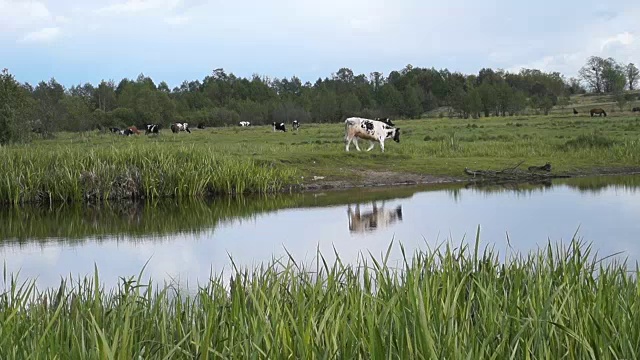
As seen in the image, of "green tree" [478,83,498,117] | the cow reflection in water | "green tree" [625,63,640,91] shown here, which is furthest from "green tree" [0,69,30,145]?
"green tree" [625,63,640,91]

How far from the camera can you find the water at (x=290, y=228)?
912 cm

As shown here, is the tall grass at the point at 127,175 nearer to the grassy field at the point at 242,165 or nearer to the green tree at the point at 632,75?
the grassy field at the point at 242,165

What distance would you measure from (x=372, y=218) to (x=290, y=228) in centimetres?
189

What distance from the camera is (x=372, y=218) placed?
519 inches

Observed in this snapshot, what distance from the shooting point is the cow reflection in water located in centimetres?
1210

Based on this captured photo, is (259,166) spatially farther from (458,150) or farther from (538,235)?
(538,235)

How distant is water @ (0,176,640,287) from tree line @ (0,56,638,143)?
55.4 ft

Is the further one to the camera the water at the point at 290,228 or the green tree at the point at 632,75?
the green tree at the point at 632,75

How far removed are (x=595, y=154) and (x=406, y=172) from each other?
655 cm

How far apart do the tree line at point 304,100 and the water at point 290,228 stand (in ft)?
55.4

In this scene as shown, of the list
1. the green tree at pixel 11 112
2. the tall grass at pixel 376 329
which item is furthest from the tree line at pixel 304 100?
the tall grass at pixel 376 329

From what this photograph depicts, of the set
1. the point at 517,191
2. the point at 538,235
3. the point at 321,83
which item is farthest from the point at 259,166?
the point at 321,83

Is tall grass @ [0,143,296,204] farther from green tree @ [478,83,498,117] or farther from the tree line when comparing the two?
green tree @ [478,83,498,117]

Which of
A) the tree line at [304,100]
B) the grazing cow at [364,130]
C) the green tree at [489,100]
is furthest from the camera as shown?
the green tree at [489,100]
